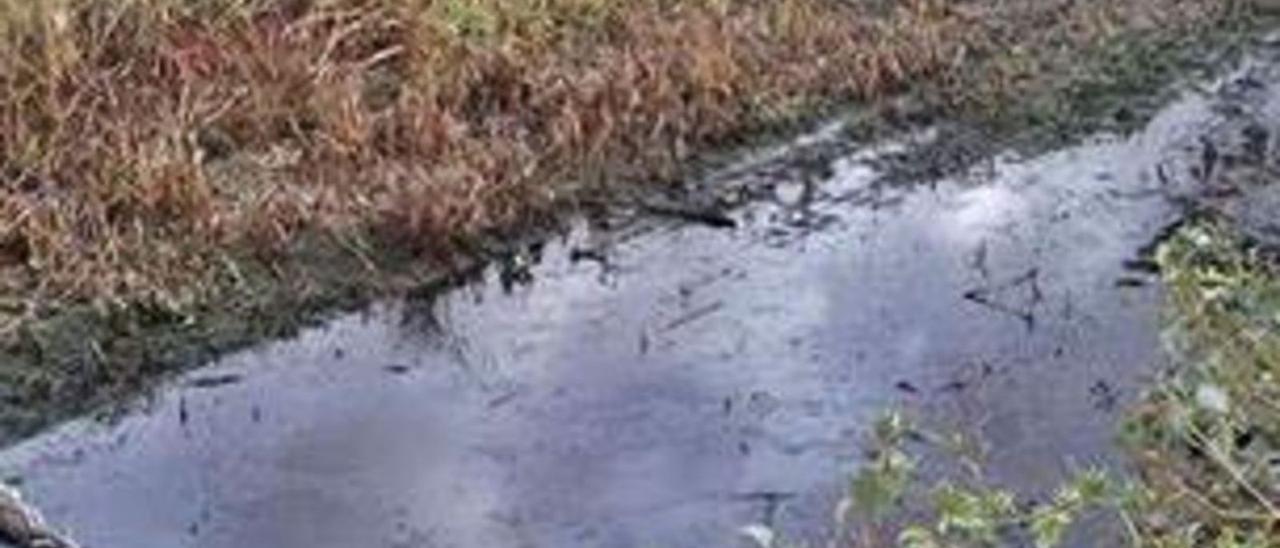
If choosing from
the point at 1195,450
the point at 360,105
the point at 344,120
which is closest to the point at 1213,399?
the point at 1195,450

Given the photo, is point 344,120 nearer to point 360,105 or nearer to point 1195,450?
point 360,105

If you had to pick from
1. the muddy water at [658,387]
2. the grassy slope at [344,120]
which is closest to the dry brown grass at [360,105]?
the grassy slope at [344,120]

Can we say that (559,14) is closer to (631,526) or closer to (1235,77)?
(1235,77)

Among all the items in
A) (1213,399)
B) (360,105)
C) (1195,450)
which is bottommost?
(360,105)

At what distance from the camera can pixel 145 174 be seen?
7.25m

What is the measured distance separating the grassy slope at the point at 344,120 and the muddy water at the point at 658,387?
26cm

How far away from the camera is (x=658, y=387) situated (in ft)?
21.7

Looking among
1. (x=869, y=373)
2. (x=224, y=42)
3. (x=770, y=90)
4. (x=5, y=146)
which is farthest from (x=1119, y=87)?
(x=5, y=146)

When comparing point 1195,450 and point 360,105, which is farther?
point 360,105

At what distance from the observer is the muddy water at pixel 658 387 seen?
591cm

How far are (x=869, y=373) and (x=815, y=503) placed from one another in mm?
893

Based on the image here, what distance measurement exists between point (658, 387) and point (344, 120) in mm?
1785

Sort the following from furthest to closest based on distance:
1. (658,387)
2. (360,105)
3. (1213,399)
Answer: (360,105) → (658,387) → (1213,399)

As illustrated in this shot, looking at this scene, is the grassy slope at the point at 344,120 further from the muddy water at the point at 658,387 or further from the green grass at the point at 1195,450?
the green grass at the point at 1195,450
